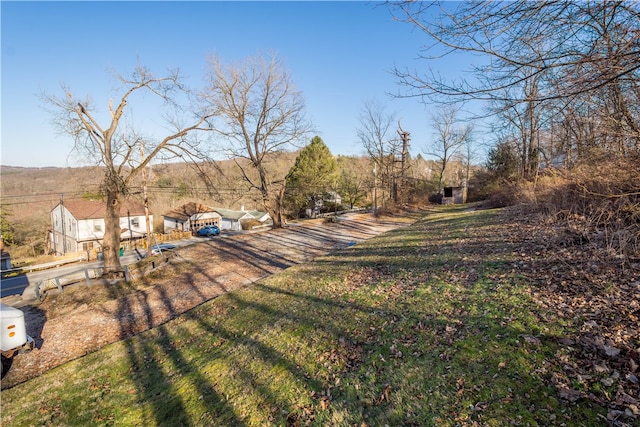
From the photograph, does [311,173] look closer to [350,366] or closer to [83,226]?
[83,226]

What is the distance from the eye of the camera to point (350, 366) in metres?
3.66

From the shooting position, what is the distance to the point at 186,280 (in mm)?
11188

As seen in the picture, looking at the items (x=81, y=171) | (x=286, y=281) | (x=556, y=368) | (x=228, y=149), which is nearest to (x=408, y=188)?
(x=228, y=149)

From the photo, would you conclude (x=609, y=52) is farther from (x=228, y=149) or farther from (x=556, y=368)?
(x=228, y=149)

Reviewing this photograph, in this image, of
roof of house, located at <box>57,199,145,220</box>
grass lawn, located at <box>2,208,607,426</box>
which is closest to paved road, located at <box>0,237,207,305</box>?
roof of house, located at <box>57,199,145,220</box>

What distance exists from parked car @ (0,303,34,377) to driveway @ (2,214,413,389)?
497 mm

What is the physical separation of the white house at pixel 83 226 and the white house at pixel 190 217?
5503 mm

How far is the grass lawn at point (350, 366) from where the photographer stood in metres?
2.73

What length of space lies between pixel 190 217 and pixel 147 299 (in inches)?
1194

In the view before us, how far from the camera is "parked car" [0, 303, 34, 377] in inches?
214

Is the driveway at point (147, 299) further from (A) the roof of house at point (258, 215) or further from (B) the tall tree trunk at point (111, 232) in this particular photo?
(A) the roof of house at point (258, 215)

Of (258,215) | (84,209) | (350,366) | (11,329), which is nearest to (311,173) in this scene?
(258,215)

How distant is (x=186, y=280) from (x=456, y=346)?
10.6 meters

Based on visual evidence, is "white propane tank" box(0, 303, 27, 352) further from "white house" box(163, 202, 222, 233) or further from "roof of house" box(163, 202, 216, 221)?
"roof of house" box(163, 202, 216, 221)
